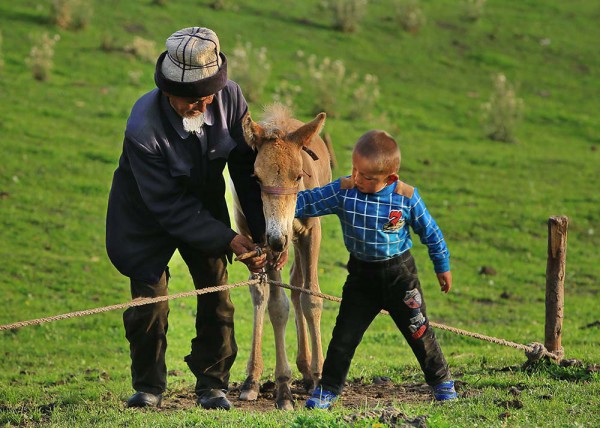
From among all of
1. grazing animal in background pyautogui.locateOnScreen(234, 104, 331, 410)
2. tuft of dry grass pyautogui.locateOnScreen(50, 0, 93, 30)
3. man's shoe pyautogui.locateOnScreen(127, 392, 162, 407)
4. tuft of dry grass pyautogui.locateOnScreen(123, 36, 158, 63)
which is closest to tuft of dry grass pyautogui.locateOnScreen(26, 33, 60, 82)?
tuft of dry grass pyautogui.locateOnScreen(123, 36, 158, 63)

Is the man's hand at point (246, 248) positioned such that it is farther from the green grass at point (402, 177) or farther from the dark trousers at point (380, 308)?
the green grass at point (402, 177)

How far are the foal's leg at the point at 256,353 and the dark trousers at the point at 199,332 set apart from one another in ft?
1.69

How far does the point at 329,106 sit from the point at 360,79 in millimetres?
2694

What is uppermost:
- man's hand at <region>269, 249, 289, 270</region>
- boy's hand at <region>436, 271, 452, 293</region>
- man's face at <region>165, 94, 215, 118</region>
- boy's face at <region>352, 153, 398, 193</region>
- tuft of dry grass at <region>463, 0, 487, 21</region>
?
tuft of dry grass at <region>463, 0, 487, 21</region>

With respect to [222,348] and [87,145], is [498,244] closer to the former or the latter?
[87,145]

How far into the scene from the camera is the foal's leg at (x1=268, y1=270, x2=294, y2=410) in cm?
721

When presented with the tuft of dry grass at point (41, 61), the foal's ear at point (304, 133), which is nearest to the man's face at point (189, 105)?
the foal's ear at point (304, 133)

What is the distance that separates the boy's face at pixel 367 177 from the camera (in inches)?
238

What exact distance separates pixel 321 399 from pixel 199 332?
1.09m

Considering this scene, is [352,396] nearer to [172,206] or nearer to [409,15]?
[172,206]

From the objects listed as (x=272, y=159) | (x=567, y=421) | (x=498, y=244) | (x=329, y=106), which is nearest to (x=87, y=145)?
(x=329, y=106)

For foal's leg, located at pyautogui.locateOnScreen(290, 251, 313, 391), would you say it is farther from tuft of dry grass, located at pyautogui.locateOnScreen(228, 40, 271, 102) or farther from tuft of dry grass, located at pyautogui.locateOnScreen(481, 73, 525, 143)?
tuft of dry grass, located at pyautogui.locateOnScreen(481, 73, 525, 143)

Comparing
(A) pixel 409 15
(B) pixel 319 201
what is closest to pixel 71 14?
(A) pixel 409 15

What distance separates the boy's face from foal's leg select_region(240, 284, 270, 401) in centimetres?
188
